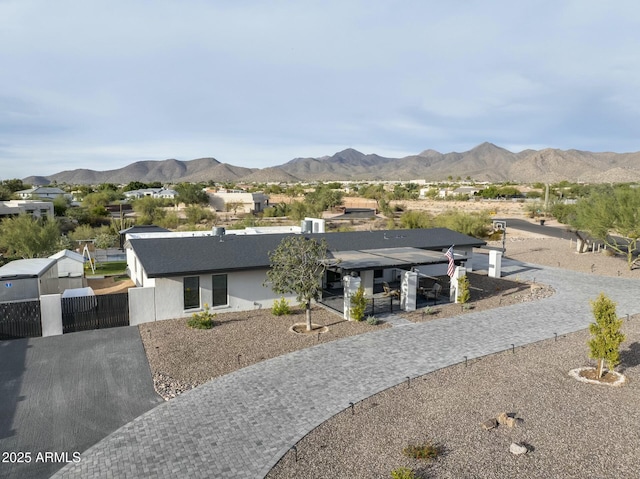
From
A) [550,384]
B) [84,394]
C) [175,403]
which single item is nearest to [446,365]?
[550,384]

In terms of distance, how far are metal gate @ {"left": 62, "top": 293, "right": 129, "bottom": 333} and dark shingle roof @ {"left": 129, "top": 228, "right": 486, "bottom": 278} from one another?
73.6 inches

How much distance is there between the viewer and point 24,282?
63.9 feet

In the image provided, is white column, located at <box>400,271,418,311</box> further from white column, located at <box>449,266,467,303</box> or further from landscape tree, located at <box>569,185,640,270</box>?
landscape tree, located at <box>569,185,640,270</box>

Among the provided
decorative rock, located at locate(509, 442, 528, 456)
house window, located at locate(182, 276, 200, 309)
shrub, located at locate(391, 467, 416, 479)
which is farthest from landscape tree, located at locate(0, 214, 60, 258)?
decorative rock, located at locate(509, 442, 528, 456)

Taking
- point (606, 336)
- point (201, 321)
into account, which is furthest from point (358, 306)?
point (606, 336)

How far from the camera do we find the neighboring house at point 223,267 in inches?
714

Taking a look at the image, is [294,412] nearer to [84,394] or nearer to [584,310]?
[84,394]

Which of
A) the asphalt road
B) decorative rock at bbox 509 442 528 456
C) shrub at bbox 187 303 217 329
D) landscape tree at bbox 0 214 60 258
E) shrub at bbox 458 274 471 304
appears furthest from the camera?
landscape tree at bbox 0 214 60 258

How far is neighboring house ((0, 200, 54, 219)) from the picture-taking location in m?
57.4

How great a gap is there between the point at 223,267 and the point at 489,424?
1198cm

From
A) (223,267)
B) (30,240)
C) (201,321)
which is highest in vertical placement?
(223,267)

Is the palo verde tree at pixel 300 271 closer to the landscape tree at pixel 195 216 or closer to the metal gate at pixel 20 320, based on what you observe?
the metal gate at pixel 20 320

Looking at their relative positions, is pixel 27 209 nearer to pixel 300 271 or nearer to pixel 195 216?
pixel 195 216

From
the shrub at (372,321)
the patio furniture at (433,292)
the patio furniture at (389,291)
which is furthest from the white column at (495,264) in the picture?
the shrub at (372,321)
